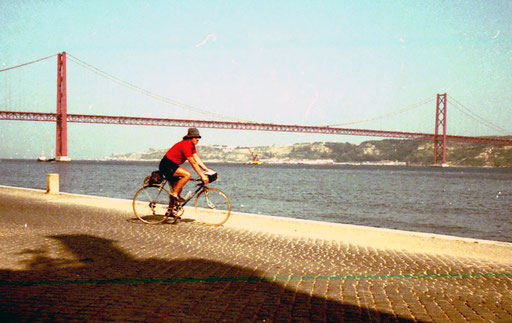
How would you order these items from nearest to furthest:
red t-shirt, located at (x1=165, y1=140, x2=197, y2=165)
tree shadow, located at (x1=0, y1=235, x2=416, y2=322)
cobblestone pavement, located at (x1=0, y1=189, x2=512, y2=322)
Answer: tree shadow, located at (x1=0, y1=235, x2=416, y2=322), cobblestone pavement, located at (x1=0, y1=189, x2=512, y2=322), red t-shirt, located at (x1=165, y1=140, x2=197, y2=165)

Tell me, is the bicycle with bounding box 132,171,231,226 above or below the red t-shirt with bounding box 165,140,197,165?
below

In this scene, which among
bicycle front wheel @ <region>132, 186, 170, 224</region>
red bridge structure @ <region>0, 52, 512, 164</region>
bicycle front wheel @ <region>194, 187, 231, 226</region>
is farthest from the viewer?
red bridge structure @ <region>0, 52, 512, 164</region>

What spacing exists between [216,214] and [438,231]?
27.4ft

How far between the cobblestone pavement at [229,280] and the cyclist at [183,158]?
3.30ft

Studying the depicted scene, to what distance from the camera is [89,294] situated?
3.84 m

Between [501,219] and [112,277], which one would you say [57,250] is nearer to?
[112,277]

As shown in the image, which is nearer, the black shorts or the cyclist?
the cyclist

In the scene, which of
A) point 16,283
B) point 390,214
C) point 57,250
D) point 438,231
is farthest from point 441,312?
point 390,214

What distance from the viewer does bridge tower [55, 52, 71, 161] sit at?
66.8 metres

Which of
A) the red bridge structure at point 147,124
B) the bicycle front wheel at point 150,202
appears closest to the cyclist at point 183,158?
the bicycle front wheel at point 150,202

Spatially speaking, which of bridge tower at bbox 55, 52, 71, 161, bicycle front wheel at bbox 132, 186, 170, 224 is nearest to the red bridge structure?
bridge tower at bbox 55, 52, 71, 161

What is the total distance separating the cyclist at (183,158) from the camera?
732 cm

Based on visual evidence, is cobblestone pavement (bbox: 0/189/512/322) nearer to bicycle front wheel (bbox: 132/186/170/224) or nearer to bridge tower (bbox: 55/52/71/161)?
bicycle front wheel (bbox: 132/186/170/224)

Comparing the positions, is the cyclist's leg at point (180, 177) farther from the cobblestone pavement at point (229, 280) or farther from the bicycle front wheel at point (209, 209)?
the cobblestone pavement at point (229, 280)
